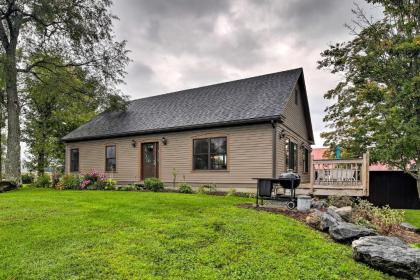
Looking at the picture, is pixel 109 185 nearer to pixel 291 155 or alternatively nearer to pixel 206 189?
pixel 206 189

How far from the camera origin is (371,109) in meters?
13.8

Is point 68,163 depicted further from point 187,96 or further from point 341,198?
point 341,198

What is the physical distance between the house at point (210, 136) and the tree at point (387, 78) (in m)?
2.45

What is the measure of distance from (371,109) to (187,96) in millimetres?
8961

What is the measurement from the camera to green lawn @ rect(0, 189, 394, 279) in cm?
355

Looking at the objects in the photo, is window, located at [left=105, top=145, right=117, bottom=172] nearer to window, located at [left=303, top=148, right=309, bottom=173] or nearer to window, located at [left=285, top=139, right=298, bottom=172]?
window, located at [left=285, top=139, right=298, bottom=172]

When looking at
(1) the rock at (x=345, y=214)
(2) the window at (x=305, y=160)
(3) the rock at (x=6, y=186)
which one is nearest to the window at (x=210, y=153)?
(2) the window at (x=305, y=160)

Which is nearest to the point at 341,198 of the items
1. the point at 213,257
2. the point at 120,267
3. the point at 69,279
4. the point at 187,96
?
the point at 213,257

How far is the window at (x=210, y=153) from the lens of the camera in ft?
39.6

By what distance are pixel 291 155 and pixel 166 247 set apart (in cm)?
1002

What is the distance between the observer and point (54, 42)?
15125 mm

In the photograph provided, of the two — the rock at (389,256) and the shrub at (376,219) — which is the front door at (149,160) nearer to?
the shrub at (376,219)

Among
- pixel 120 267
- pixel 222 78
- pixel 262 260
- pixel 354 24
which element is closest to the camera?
pixel 120 267

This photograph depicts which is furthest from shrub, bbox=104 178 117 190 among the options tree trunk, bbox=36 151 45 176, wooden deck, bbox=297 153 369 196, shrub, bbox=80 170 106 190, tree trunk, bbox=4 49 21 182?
tree trunk, bbox=36 151 45 176
